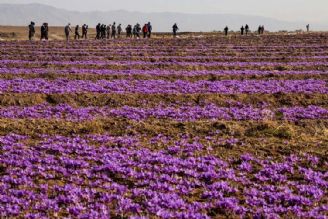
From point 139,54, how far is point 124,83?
17.2 m

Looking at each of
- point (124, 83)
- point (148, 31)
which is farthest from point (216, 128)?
point (148, 31)

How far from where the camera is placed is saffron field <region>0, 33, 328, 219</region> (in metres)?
12.0

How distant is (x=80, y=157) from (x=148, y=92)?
41.8 feet

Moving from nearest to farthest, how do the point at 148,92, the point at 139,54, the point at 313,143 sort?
the point at 313,143 → the point at 148,92 → the point at 139,54

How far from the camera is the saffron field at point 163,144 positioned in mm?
12008

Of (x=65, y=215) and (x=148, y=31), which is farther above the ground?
(x=148, y=31)

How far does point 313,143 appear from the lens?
17.3m

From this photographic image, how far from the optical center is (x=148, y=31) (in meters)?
76.9

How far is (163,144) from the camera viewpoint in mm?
17062

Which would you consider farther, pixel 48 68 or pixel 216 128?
pixel 48 68

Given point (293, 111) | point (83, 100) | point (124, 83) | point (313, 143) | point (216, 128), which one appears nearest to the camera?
point (313, 143)

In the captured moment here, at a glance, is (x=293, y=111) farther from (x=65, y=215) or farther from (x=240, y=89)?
(x=65, y=215)

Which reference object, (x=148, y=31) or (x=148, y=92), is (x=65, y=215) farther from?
(x=148, y=31)

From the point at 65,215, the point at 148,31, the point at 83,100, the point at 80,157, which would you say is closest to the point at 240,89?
the point at 83,100
